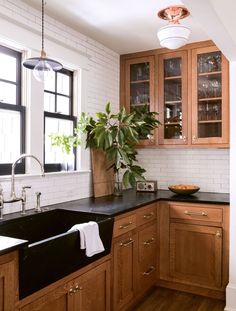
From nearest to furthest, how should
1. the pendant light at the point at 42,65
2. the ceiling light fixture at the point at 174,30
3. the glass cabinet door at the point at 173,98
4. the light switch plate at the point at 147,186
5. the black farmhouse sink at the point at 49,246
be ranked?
the black farmhouse sink at the point at 49,246 < the pendant light at the point at 42,65 < the ceiling light fixture at the point at 174,30 < the glass cabinet door at the point at 173,98 < the light switch plate at the point at 147,186

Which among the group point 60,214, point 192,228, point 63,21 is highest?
point 63,21

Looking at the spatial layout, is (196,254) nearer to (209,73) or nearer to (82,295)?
(82,295)

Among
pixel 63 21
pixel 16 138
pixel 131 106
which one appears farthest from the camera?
pixel 131 106

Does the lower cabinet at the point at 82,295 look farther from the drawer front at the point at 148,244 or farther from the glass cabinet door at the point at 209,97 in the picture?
the glass cabinet door at the point at 209,97

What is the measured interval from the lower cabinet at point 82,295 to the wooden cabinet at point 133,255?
176 mm

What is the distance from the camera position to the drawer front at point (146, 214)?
2928 millimetres

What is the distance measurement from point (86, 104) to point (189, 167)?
146 centimetres

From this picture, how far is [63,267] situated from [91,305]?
0.48 m

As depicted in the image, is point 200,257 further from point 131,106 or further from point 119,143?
point 131,106

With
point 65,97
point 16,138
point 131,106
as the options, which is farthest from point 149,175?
point 16,138

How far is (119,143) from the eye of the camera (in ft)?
10.4

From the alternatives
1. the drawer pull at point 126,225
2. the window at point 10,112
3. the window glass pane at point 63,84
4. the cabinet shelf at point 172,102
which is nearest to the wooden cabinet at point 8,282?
the window at point 10,112

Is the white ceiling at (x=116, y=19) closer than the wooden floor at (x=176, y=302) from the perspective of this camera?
Yes

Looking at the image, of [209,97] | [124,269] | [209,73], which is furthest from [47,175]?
[209,73]
